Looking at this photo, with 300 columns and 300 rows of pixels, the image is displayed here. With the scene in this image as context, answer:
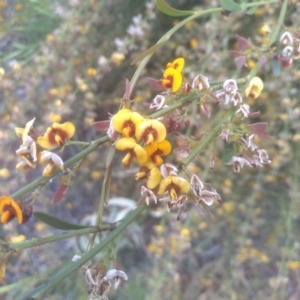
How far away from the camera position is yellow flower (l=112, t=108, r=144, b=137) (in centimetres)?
37

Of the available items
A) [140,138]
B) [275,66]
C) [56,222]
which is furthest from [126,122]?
[275,66]

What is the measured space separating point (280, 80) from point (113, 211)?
2.20ft

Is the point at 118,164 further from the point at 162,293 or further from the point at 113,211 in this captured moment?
the point at 162,293

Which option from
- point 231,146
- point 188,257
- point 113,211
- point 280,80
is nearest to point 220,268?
point 188,257

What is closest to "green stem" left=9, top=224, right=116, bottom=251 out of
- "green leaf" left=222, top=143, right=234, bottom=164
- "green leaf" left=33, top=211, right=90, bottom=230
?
"green leaf" left=33, top=211, right=90, bottom=230

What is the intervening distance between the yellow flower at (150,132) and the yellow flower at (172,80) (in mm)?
58

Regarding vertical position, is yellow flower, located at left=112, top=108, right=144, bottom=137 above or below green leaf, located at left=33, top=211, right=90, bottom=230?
above

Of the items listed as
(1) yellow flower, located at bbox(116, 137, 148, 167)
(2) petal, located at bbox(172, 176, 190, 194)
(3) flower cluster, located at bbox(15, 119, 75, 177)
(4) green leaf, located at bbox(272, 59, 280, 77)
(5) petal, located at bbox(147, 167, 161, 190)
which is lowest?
(4) green leaf, located at bbox(272, 59, 280, 77)

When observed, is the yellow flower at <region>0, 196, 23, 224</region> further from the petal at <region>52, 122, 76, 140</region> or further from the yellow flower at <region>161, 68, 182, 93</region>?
the yellow flower at <region>161, 68, 182, 93</region>

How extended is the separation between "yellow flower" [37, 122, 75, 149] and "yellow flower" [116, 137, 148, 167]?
6 cm

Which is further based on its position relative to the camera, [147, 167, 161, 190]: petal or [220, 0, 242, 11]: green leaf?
[220, 0, 242, 11]: green leaf

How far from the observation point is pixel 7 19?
1143 mm

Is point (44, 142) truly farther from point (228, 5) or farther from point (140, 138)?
point (228, 5)

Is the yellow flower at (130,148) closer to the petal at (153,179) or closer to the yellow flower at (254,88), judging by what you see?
the petal at (153,179)
